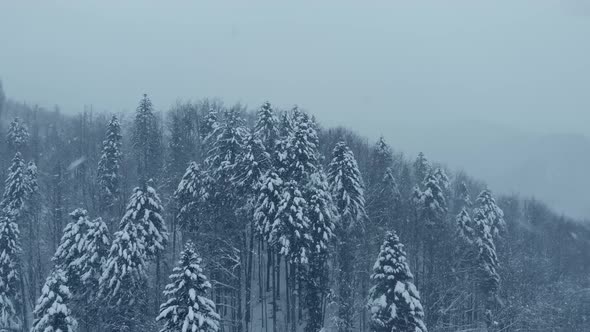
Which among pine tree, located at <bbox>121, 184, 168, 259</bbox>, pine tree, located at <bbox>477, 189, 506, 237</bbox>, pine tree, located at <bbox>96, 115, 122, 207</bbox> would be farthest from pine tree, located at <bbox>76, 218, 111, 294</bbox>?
pine tree, located at <bbox>477, 189, 506, 237</bbox>

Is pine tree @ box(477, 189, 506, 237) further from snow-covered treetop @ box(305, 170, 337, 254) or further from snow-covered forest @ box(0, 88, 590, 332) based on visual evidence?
snow-covered treetop @ box(305, 170, 337, 254)

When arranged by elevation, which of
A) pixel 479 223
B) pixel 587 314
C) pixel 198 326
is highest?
pixel 479 223

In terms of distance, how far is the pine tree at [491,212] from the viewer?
1876 inches

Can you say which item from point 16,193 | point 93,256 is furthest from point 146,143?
point 93,256

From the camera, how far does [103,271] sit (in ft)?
102

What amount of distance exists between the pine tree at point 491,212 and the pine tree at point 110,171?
3703cm

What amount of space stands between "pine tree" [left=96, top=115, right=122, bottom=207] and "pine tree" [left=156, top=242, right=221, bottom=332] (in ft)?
91.2

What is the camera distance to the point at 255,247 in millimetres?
52781

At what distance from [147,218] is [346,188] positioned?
52.0ft

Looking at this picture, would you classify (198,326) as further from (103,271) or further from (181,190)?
(181,190)

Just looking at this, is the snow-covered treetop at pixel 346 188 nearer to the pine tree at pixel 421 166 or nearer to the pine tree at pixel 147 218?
the pine tree at pixel 147 218

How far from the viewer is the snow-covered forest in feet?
99.2

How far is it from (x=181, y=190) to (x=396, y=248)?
56.8 ft

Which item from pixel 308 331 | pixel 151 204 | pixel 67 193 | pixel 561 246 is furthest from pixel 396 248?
pixel 561 246
